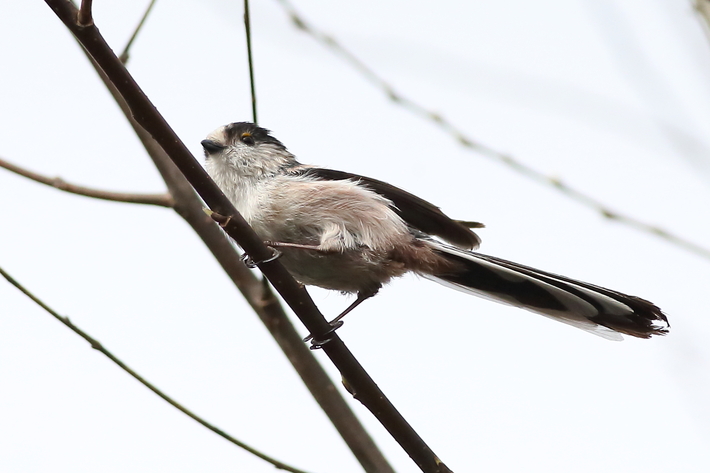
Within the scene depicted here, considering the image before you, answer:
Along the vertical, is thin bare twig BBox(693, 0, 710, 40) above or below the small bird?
below

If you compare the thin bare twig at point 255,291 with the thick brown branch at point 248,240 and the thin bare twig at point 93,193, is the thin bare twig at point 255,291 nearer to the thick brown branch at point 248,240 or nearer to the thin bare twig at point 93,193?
the thin bare twig at point 93,193

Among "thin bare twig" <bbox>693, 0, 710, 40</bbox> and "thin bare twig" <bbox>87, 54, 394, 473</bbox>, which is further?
"thin bare twig" <bbox>87, 54, 394, 473</bbox>

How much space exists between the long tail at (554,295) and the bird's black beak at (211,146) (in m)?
1.15

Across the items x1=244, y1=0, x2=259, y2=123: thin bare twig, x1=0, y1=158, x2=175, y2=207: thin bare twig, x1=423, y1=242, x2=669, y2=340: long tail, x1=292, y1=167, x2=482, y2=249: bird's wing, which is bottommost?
x1=423, y1=242, x2=669, y2=340: long tail

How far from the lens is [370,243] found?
3.55 m

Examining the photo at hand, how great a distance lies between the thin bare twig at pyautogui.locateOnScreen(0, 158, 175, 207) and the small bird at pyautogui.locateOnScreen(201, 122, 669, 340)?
0.94 feet

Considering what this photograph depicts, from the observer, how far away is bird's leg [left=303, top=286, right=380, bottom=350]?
2.83 m

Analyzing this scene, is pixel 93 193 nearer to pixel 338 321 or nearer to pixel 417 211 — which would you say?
pixel 338 321

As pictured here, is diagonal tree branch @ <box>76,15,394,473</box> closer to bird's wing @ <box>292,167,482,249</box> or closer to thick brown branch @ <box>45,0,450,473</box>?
bird's wing @ <box>292,167,482,249</box>

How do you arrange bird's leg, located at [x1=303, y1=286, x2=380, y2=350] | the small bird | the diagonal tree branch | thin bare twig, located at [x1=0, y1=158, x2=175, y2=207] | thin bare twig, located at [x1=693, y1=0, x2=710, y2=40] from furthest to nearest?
the diagonal tree branch, thin bare twig, located at [x1=0, y1=158, x2=175, y2=207], the small bird, bird's leg, located at [x1=303, y1=286, x2=380, y2=350], thin bare twig, located at [x1=693, y1=0, x2=710, y2=40]

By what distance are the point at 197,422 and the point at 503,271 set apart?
1.47 meters

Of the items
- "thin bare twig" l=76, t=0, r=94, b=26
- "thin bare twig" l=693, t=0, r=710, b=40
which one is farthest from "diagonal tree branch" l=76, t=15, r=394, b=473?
"thin bare twig" l=693, t=0, r=710, b=40

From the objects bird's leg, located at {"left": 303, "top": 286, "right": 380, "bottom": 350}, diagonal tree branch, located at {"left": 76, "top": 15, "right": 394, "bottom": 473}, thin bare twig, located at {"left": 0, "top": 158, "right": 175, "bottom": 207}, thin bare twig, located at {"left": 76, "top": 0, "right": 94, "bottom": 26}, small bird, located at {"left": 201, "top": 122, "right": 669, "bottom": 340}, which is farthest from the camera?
diagonal tree branch, located at {"left": 76, "top": 15, "right": 394, "bottom": 473}

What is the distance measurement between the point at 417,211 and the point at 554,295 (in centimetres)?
85
